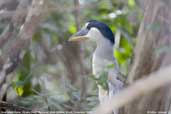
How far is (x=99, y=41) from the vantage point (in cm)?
207

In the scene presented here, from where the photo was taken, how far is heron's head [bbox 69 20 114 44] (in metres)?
2.04

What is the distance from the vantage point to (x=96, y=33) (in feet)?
6.83

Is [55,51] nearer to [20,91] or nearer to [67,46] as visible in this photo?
[67,46]

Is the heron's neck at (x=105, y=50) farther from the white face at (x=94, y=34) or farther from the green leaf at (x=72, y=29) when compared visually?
the green leaf at (x=72, y=29)

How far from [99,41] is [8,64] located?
1.35 ft

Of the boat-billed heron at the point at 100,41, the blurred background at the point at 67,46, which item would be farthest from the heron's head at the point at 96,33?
the blurred background at the point at 67,46

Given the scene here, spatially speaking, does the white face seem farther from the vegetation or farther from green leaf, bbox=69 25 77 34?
green leaf, bbox=69 25 77 34

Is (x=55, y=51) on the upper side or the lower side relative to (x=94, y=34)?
lower

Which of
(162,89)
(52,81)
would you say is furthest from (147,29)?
(52,81)

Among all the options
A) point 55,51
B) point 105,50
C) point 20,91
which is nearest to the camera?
point 105,50

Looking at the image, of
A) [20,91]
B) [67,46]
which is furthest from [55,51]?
[20,91]

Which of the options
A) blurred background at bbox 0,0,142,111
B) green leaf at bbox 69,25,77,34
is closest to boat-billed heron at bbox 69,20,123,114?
blurred background at bbox 0,0,142,111

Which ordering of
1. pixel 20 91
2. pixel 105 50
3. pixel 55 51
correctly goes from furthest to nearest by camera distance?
pixel 55 51 → pixel 20 91 → pixel 105 50

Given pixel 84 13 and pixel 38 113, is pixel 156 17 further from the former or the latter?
pixel 84 13
